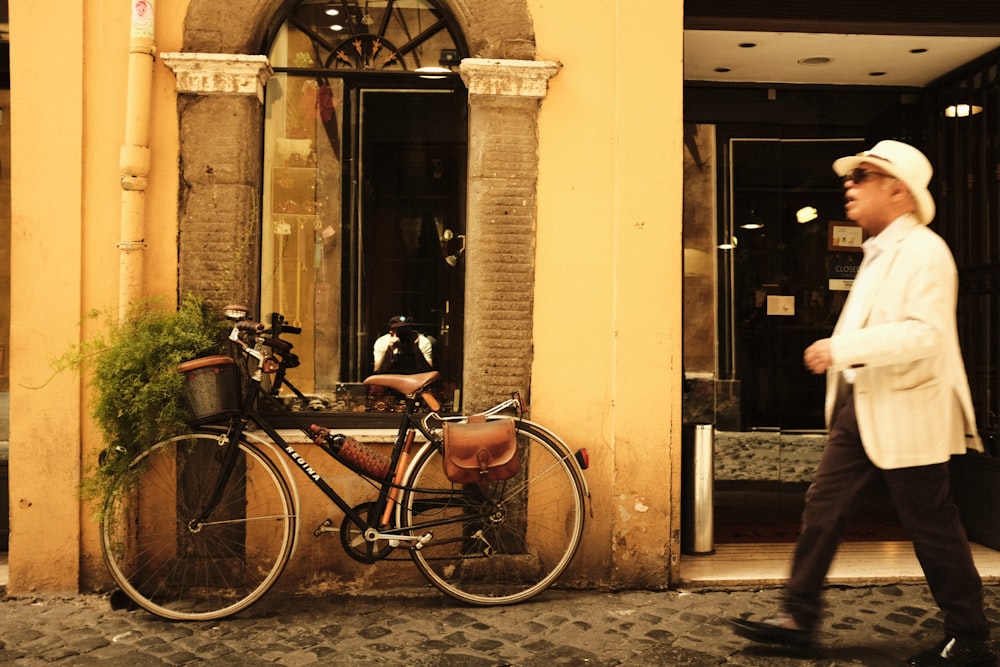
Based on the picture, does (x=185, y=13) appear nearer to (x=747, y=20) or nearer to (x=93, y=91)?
(x=93, y=91)

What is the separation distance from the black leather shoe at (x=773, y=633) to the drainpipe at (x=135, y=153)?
3.46 m

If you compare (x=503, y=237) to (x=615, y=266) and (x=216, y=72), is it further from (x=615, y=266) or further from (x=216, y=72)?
(x=216, y=72)

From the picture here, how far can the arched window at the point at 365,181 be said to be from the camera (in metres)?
5.36

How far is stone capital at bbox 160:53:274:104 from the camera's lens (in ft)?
16.5

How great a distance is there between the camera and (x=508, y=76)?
5121mm

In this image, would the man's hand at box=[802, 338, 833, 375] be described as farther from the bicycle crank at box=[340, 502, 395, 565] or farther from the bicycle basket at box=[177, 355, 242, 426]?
the bicycle basket at box=[177, 355, 242, 426]

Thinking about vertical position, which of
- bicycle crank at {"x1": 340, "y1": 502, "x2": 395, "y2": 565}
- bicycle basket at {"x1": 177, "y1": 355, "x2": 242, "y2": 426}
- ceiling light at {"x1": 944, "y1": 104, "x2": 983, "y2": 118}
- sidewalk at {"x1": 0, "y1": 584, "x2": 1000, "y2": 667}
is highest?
ceiling light at {"x1": 944, "y1": 104, "x2": 983, "y2": 118}

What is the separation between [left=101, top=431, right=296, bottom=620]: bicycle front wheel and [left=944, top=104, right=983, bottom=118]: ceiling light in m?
5.04

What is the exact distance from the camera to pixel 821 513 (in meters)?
3.76

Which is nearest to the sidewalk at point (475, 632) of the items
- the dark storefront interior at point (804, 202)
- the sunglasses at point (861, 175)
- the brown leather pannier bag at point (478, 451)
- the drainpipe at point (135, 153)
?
the brown leather pannier bag at point (478, 451)

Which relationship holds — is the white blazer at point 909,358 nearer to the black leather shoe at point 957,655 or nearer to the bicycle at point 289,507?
the black leather shoe at point 957,655

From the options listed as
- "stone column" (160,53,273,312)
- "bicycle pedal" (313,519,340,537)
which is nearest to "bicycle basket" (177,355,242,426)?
"stone column" (160,53,273,312)

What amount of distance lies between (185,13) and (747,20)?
327cm

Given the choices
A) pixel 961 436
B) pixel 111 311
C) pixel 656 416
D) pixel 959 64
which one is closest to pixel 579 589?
pixel 656 416
